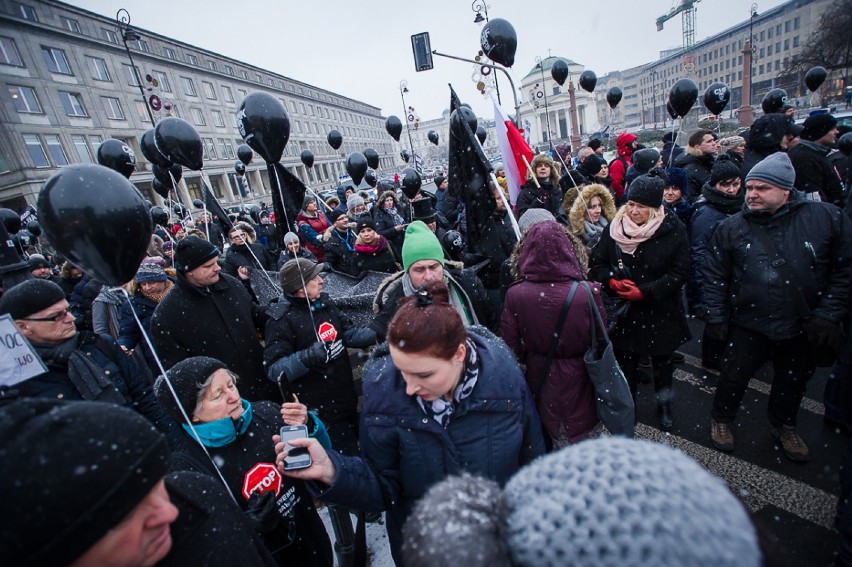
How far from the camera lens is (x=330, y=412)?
2908 mm

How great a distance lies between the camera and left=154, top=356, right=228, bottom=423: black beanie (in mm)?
1773

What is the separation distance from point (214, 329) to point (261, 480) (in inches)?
60.7

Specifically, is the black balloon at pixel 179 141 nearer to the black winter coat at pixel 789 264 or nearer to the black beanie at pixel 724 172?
the black winter coat at pixel 789 264

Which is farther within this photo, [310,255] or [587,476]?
[310,255]

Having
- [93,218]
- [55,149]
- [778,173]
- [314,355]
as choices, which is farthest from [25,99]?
[778,173]

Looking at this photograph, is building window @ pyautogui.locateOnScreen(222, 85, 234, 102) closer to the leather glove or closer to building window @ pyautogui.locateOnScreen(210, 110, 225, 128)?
building window @ pyautogui.locateOnScreen(210, 110, 225, 128)

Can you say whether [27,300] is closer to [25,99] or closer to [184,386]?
[184,386]

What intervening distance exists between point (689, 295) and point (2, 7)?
47028 mm

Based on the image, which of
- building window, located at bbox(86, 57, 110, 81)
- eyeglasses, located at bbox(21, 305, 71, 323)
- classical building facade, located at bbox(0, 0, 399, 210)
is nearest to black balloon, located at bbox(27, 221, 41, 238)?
classical building facade, located at bbox(0, 0, 399, 210)

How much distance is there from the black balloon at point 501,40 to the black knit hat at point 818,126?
4163 millimetres

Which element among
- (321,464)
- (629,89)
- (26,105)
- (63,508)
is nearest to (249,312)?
(321,464)

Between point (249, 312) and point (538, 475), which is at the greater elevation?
point (538, 475)

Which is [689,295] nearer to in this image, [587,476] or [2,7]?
[587,476]

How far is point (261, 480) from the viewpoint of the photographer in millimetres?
1852
